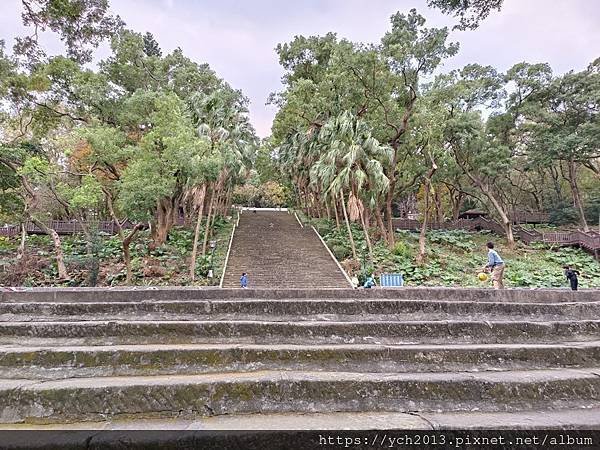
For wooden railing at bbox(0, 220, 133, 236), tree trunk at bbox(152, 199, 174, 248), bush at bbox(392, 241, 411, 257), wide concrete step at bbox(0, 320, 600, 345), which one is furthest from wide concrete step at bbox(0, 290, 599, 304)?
wooden railing at bbox(0, 220, 133, 236)

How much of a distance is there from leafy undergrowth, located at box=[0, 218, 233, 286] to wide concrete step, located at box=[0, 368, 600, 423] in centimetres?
1442

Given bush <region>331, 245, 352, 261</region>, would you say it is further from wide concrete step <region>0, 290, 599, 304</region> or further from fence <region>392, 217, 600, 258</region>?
wide concrete step <region>0, 290, 599, 304</region>

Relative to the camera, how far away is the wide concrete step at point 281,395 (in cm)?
244

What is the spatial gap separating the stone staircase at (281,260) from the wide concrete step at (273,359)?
1345cm

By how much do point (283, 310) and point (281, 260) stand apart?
16179 mm

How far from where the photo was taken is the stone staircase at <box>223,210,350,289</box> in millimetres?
17352

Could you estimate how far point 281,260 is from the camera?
20250 mm

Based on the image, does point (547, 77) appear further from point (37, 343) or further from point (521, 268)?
point (37, 343)

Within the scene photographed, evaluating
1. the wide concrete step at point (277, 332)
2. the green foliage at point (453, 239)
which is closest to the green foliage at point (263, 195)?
the green foliage at point (453, 239)

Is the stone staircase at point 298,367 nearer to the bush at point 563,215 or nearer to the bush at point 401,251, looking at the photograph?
the bush at point 401,251

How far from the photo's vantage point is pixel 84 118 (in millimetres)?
20797

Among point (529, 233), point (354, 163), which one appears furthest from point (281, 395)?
point (529, 233)

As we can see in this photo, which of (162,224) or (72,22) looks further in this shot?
(162,224)

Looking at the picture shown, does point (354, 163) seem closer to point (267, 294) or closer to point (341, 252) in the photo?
point (341, 252)
